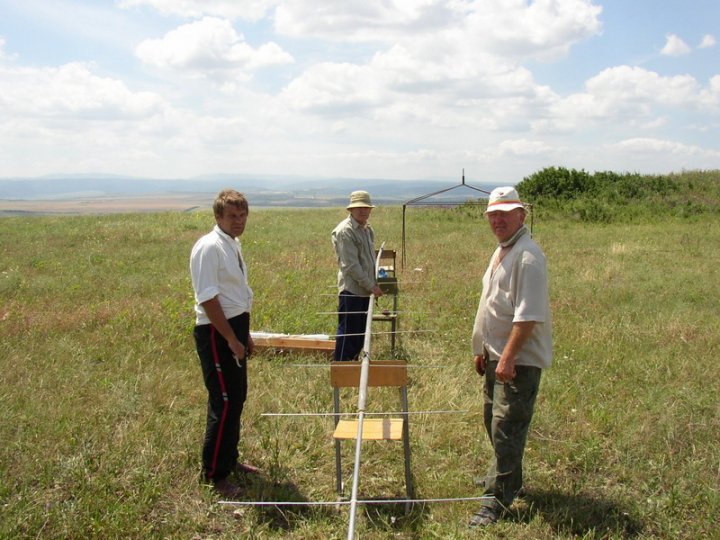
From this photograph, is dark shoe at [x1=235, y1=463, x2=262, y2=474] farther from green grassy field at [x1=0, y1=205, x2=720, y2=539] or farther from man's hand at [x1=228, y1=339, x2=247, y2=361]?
man's hand at [x1=228, y1=339, x2=247, y2=361]

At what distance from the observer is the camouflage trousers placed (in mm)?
3400

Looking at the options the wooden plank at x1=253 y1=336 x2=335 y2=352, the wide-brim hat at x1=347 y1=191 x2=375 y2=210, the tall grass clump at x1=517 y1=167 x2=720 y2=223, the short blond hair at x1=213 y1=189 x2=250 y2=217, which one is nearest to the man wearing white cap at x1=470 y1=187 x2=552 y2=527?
the short blond hair at x1=213 y1=189 x2=250 y2=217

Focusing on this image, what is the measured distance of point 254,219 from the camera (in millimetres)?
24406

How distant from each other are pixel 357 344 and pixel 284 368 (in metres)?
0.88

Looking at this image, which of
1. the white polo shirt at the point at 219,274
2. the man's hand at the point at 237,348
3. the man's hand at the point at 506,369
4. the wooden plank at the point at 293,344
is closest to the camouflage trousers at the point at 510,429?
the man's hand at the point at 506,369

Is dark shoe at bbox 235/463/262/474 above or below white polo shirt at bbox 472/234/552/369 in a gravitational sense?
below

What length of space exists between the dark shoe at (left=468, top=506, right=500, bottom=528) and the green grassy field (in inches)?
3.0

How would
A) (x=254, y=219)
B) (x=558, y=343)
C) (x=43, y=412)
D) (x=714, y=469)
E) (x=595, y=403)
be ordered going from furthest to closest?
(x=254, y=219) → (x=558, y=343) → (x=595, y=403) → (x=43, y=412) → (x=714, y=469)

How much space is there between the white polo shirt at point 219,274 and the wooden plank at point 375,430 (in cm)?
102

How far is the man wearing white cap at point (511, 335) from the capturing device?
3232mm

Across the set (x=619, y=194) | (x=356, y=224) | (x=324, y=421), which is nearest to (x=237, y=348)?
(x=324, y=421)

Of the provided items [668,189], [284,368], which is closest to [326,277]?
[284,368]

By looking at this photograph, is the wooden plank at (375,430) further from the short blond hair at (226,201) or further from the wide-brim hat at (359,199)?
the wide-brim hat at (359,199)

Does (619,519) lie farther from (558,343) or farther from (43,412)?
(43,412)
